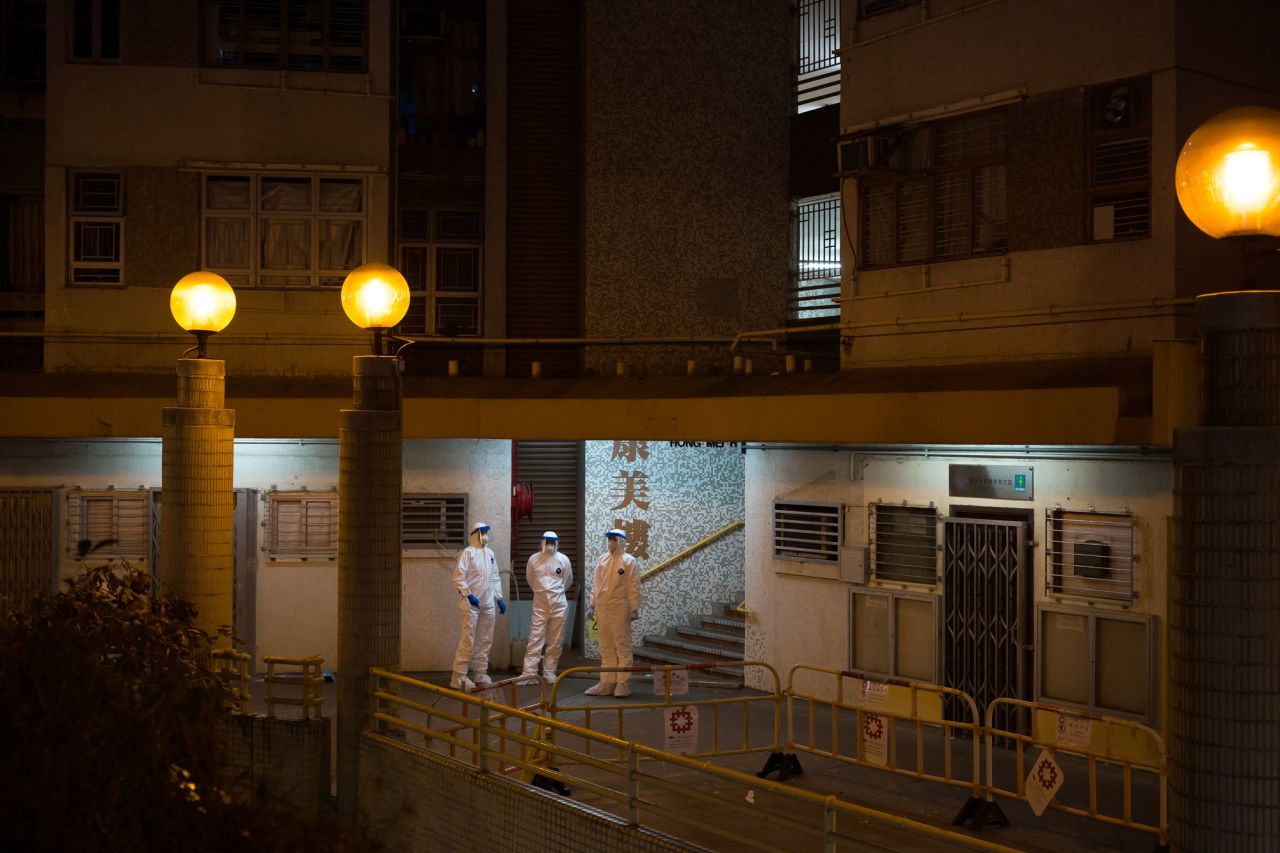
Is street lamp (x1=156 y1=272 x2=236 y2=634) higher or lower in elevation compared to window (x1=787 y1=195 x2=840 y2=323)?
lower

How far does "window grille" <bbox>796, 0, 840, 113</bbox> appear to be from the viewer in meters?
19.5

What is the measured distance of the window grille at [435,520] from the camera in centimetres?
1847

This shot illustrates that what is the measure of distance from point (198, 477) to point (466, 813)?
4.91 meters

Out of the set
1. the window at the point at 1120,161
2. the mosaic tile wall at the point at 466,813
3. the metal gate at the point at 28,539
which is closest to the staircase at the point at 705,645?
the mosaic tile wall at the point at 466,813

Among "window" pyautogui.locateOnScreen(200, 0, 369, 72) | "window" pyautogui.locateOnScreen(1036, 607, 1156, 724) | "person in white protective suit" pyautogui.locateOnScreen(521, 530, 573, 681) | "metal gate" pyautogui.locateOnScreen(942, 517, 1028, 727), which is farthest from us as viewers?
"window" pyautogui.locateOnScreen(200, 0, 369, 72)

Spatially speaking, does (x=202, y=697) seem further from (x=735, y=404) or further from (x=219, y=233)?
(x=219, y=233)

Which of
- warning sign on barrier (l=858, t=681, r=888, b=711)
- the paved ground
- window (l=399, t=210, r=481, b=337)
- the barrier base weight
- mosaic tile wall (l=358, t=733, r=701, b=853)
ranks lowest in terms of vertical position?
the paved ground

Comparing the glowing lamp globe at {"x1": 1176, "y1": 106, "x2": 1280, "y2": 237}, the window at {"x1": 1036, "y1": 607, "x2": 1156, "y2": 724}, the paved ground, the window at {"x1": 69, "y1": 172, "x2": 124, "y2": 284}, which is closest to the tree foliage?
the paved ground

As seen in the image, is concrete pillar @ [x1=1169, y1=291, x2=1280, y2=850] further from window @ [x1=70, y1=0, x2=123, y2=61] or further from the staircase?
window @ [x1=70, y1=0, x2=123, y2=61]

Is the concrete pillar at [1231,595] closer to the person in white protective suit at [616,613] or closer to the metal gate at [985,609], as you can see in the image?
the metal gate at [985,609]

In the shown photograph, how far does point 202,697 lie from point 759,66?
14923 mm

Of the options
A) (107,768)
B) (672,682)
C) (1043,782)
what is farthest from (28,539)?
(1043,782)

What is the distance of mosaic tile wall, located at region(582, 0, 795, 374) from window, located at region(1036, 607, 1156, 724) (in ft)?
22.6

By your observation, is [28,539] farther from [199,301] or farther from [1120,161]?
[1120,161]
